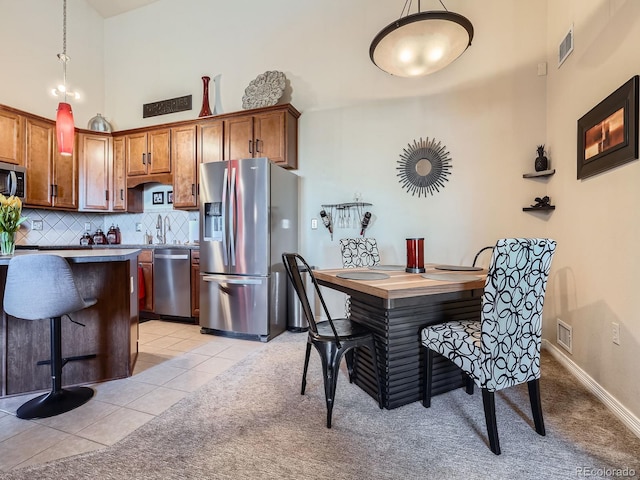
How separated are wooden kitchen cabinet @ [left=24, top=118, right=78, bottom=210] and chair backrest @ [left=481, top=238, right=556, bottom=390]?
4.79 meters

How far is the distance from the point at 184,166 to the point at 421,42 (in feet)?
10.2

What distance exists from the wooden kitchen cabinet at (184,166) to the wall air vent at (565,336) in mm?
3929

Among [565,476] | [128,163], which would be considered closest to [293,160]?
[128,163]

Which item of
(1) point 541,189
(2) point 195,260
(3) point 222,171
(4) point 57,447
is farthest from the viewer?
(2) point 195,260

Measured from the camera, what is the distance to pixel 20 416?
172cm

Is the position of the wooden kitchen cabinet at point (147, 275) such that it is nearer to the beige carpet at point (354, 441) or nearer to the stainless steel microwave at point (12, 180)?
the stainless steel microwave at point (12, 180)

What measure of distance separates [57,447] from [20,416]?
477mm

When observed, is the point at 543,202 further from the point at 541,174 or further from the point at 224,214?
the point at 224,214

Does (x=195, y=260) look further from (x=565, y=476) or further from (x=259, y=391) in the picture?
(x=565, y=476)

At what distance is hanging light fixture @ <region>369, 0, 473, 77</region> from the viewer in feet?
5.26

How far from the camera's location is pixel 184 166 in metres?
3.85

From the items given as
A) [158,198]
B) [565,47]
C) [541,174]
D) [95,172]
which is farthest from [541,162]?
[95,172]

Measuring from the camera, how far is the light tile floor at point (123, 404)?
148 centimetres

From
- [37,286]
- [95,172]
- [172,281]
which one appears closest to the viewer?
[37,286]
